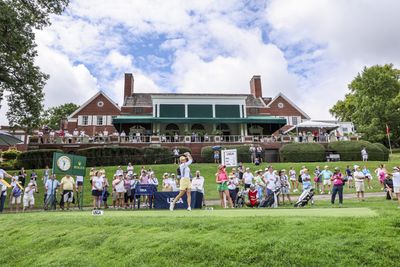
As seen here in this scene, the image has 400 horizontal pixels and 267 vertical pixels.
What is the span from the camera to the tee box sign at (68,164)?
1467 centimetres

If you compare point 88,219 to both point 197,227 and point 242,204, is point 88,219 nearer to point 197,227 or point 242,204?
point 197,227

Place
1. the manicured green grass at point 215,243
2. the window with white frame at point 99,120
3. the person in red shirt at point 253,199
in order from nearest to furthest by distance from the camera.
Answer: the manicured green grass at point 215,243
the person in red shirt at point 253,199
the window with white frame at point 99,120

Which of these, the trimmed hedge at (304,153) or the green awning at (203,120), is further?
the green awning at (203,120)

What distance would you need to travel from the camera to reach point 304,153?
3078 cm

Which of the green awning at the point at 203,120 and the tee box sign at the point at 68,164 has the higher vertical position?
the green awning at the point at 203,120

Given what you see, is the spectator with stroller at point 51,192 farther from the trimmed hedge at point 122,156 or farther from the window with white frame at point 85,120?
the window with white frame at point 85,120

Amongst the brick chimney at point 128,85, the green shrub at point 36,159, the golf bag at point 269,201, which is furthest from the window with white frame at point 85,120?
the golf bag at point 269,201

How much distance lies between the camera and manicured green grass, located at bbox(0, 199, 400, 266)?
5387 mm

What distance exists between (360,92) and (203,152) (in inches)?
1478

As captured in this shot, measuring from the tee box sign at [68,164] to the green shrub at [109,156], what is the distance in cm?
1307

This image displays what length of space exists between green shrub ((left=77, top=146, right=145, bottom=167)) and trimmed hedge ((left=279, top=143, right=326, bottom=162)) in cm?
1329

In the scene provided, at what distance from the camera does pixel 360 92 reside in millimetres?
56594

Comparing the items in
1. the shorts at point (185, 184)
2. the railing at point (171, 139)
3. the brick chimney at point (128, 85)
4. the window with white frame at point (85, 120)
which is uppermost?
the brick chimney at point (128, 85)

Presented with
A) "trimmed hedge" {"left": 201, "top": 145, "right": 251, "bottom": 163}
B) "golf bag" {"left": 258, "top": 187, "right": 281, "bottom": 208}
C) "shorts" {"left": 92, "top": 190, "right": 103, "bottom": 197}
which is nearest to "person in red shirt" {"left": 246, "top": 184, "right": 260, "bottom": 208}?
"golf bag" {"left": 258, "top": 187, "right": 281, "bottom": 208}
